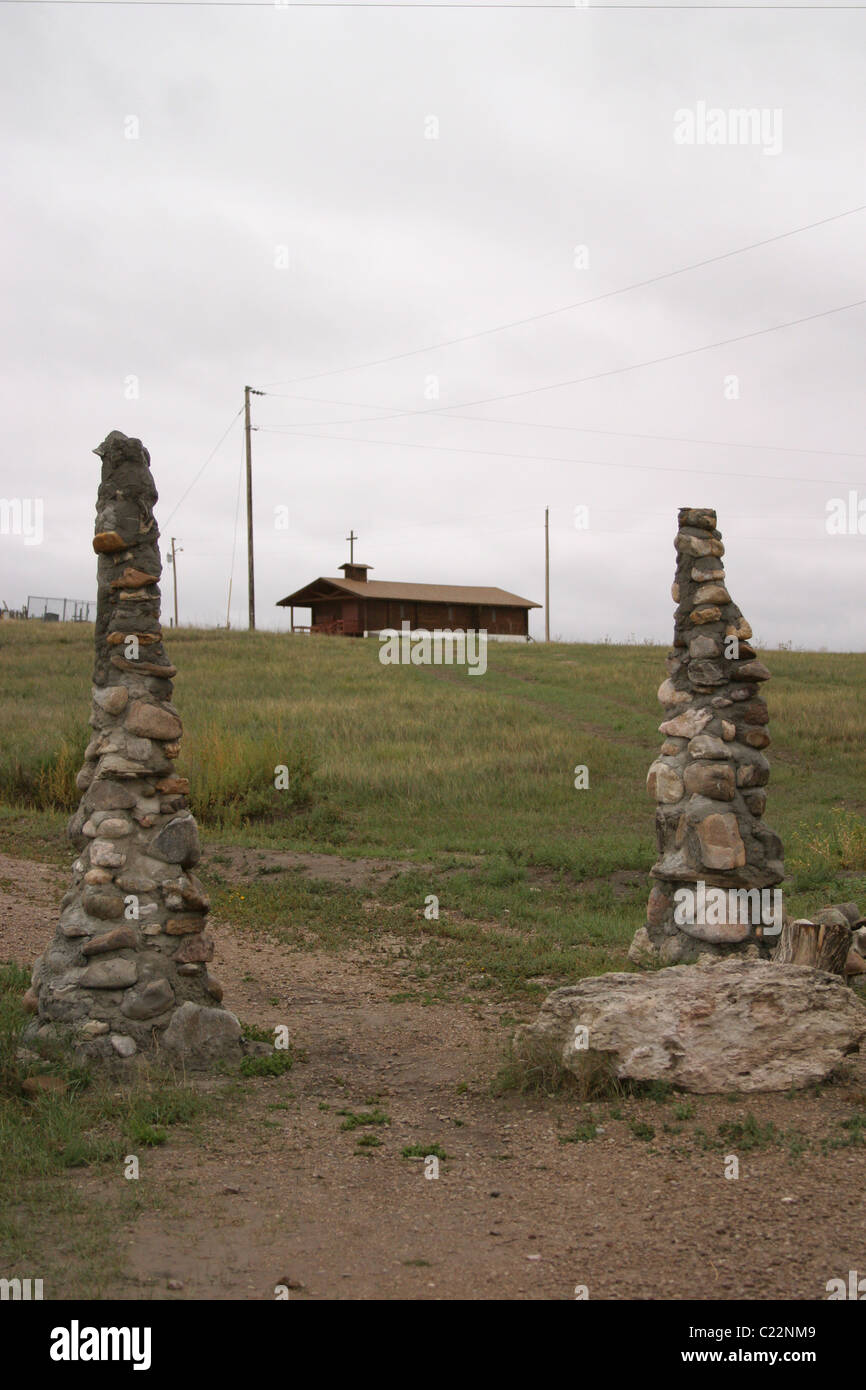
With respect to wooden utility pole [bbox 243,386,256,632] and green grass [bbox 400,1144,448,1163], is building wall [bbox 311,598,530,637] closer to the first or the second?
wooden utility pole [bbox 243,386,256,632]

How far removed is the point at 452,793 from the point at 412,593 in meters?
32.7

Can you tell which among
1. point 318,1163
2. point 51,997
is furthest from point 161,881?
point 318,1163

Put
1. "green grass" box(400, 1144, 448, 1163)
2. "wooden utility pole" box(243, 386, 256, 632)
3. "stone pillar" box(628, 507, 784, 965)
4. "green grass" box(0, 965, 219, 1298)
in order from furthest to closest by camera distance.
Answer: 1. "wooden utility pole" box(243, 386, 256, 632)
2. "stone pillar" box(628, 507, 784, 965)
3. "green grass" box(400, 1144, 448, 1163)
4. "green grass" box(0, 965, 219, 1298)

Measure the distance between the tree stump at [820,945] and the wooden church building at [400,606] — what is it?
4031cm

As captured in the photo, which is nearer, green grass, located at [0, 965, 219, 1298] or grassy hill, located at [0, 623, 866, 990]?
green grass, located at [0, 965, 219, 1298]

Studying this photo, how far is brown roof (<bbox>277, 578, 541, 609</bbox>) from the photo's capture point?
158ft

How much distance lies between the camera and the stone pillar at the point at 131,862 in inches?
250

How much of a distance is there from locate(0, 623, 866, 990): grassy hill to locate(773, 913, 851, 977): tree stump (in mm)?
1770

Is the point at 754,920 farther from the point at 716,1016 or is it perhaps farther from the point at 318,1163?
the point at 318,1163

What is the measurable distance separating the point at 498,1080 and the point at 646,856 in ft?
22.7

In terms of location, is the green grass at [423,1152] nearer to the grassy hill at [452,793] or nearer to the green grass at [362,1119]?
the green grass at [362,1119]

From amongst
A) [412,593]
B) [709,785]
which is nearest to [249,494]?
[412,593]

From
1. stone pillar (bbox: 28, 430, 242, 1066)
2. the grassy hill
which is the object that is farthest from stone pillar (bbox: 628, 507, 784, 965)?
stone pillar (bbox: 28, 430, 242, 1066)

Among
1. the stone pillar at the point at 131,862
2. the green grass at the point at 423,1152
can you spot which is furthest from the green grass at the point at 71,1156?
the green grass at the point at 423,1152
